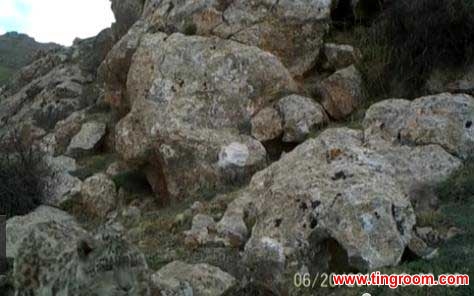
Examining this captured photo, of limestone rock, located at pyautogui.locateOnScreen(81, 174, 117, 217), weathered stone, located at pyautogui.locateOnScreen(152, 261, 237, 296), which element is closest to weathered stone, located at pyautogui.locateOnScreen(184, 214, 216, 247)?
weathered stone, located at pyautogui.locateOnScreen(152, 261, 237, 296)

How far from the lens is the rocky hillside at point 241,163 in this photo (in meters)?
8.16

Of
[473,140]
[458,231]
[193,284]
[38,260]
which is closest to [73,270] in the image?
[38,260]

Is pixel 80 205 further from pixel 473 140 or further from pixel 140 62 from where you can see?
pixel 473 140

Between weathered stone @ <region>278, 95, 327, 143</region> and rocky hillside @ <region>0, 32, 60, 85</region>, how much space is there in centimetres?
3400

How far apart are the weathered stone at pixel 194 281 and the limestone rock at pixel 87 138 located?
853 cm

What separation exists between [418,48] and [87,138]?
844cm

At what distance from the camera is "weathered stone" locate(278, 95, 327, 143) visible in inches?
535

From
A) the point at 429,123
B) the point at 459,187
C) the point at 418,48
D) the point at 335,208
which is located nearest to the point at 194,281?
the point at 335,208

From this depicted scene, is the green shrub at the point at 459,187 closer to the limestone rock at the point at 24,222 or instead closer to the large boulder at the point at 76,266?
the large boulder at the point at 76,266

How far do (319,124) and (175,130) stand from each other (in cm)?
298

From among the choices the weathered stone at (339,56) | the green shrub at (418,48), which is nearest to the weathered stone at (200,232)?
the green shrub at (418,48)

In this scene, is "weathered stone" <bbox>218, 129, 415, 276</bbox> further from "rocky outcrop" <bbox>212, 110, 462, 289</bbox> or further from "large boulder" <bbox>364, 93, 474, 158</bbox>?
"large boulder" <bbox>364, 93, 474, 158</bbox>

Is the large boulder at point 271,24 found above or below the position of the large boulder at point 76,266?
above

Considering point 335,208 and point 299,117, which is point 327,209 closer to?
point 335,208
